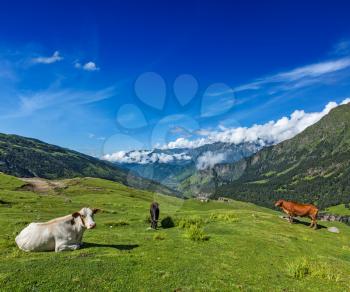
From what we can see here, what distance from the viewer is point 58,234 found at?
2175cm

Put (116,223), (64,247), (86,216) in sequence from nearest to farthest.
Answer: (64,247)
(86,216)
(116,223)

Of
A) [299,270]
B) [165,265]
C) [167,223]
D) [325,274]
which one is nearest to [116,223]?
[167,223]

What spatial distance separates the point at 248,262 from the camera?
2236 centimetres

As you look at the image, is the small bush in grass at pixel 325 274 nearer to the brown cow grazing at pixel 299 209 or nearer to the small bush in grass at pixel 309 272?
the small bush in grass at pixel 309 272

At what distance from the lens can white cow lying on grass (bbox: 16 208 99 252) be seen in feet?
70.9

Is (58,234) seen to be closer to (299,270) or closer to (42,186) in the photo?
(299,270)

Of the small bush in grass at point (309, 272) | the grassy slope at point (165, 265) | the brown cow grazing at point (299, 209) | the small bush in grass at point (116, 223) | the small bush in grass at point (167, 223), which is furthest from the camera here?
the brown cow grazing at point (299, 209)

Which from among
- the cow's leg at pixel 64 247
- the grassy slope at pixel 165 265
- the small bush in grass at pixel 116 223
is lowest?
the grassy slope at pixel 165 265

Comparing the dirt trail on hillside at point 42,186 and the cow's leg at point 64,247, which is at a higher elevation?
the dirt trail on hillside at point 42,186

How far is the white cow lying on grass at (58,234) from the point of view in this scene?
21.6 m

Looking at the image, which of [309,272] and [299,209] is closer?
[309,272]

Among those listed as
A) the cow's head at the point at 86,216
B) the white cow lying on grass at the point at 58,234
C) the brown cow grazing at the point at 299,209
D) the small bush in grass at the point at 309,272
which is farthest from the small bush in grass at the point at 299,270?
the brown cow grazing at the point at 299,209

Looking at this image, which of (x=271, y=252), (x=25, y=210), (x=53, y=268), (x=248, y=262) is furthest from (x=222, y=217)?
(x=53, y=268)

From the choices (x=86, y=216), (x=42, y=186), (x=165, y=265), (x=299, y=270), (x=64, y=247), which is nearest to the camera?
(x=165, y=265)
